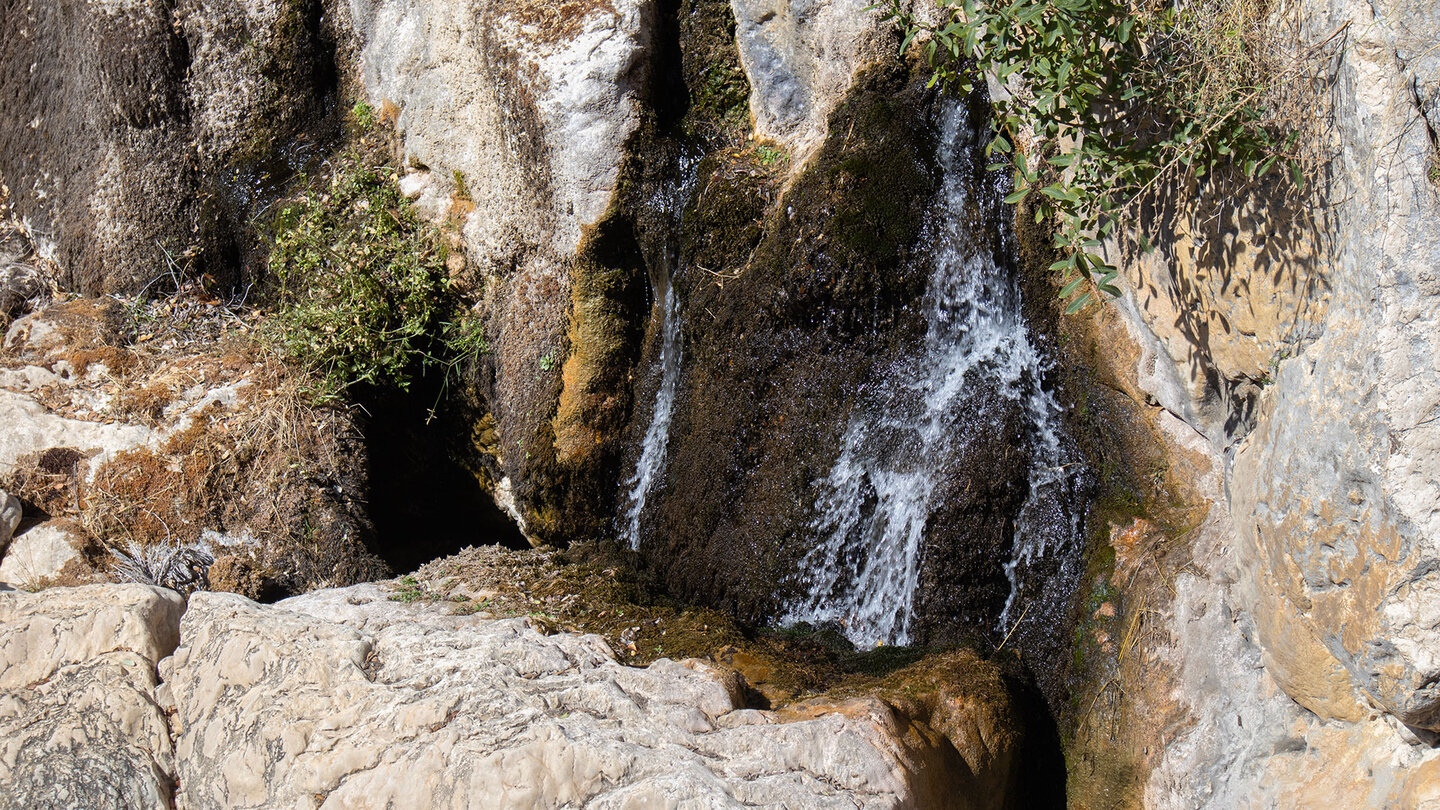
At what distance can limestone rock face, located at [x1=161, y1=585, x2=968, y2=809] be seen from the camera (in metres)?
2.63

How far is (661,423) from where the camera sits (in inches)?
201

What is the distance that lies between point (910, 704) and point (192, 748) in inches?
94.9

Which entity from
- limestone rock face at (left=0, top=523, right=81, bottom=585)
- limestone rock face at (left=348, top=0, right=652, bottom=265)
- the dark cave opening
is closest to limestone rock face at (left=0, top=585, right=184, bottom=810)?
limestone rock face at (left=0, top=523, right=81, bottom=585)

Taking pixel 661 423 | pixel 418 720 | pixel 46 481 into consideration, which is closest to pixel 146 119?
pixel 46 481

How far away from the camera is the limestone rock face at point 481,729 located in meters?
2.63

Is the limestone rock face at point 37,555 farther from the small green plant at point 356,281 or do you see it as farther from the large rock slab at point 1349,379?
the large rock slab at point 1349,379

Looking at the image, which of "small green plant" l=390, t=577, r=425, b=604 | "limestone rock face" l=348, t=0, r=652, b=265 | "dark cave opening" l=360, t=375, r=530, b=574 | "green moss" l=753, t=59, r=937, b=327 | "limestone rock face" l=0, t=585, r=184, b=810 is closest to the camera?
"limestone rock face" l=0, t=585, r=184, b=810

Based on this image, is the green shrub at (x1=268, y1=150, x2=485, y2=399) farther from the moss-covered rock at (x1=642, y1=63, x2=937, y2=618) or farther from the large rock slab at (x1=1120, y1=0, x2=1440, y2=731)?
the large rock slab at (x1=1120, y1=0, x2=1440, y2=731)

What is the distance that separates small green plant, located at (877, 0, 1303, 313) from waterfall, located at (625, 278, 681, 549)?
2274mm

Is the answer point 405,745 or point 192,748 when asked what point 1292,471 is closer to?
point 405,745

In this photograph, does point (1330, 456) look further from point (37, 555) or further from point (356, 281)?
point (37, 555)

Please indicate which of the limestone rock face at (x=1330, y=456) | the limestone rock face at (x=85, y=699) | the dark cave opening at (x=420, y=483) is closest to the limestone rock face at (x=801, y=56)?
the limestone rock face at (x=1330, y=456)

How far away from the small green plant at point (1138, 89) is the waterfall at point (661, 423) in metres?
2.27

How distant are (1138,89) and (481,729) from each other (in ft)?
9.10
